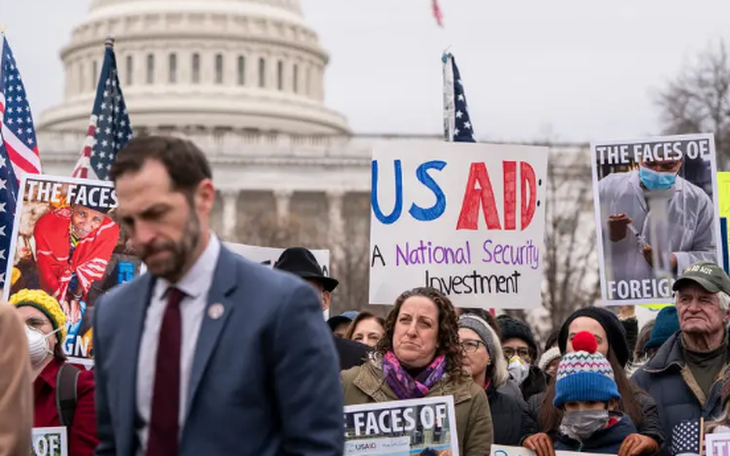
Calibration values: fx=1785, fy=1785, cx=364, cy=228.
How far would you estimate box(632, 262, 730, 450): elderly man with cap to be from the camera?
7.11 meters

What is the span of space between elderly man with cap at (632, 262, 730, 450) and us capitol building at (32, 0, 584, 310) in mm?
88621

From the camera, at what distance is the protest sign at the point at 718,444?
6.45 m

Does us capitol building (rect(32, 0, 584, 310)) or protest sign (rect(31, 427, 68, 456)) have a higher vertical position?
us capitol building (rect(32, 0, 584, 310))

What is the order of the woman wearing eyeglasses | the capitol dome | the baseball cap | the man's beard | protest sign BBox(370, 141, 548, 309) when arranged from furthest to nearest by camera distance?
the capitol dome
protest sign BBox(370, 141, 548, 309)
the woman wearing eyeglasses
the baseball cap
the man's beard

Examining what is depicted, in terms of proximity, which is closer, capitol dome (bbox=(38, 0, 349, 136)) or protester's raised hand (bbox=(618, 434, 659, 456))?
protester's raised hand (bbox=(618, 434, 659, 456))

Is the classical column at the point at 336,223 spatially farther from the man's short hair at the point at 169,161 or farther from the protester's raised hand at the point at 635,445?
the man's short hair at the point at 169,161

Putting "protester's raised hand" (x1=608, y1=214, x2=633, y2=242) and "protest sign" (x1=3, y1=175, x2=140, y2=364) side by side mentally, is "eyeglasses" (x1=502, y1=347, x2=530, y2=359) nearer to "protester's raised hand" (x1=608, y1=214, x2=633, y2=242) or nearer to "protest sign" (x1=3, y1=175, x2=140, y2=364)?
"protester's raised hand" (x1=608, y1=214, x2=633, y2=242)

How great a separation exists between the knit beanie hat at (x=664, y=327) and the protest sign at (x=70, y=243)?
107 inches

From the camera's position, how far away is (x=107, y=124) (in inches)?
468

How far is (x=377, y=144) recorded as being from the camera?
9406 mm

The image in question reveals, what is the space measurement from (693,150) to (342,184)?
8607 centimetres

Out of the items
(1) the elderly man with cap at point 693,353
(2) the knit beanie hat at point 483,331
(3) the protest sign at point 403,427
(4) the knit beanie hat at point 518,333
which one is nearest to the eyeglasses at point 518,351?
(4) the knit beanie hat at point 518,333

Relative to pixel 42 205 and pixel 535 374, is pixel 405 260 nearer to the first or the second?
pixel 535 374

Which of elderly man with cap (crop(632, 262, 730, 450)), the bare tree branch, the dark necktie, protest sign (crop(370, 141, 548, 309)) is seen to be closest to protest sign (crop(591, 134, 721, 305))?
protest sign (crop(370, 141, 548, 309))
